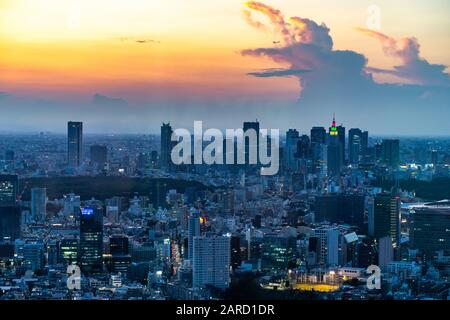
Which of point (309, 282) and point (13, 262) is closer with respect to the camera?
point (309, 282)

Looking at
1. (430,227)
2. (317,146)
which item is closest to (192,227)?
(317,146)

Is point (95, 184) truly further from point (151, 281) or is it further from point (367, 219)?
point (367, 219)

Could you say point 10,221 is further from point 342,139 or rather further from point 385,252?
point 385,252

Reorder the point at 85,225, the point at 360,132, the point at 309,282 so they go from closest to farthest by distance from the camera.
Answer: the point at 309,282
the point at 360,132
the point at 85,225

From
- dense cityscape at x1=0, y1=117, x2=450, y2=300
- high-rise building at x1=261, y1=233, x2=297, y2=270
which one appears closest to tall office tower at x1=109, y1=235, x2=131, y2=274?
dense cityscape at x1=0, y1=117, x2=450, y2=300

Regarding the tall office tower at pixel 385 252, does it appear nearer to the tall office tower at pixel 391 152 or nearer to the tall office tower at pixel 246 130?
the tall office tower at pixel 391 152
